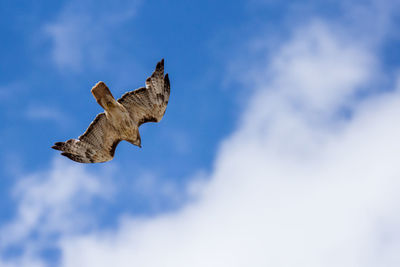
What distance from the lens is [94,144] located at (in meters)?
16.3

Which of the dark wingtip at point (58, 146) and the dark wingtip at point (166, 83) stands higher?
the dark wingtip at point (58, 146)

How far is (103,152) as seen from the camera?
53.8 ft

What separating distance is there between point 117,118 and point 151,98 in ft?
4.22

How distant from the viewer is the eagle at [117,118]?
15.5 metres

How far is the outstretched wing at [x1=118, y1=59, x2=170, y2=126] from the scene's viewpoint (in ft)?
50.8

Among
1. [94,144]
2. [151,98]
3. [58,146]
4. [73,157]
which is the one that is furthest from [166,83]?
[58,146]

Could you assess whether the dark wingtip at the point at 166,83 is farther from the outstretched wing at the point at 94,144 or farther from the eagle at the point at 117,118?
the outstretched wing at the point at 94,144

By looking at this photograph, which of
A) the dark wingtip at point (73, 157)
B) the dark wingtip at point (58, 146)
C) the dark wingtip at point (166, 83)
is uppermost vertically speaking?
the dark wingtip at point (58, 146)

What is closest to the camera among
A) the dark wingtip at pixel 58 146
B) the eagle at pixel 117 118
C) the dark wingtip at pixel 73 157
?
the eagle at pixel 117 118

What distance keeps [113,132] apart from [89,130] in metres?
0.79

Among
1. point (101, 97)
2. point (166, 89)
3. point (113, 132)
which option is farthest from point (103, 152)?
point (166, 89)

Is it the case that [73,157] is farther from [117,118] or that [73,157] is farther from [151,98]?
[151,98]

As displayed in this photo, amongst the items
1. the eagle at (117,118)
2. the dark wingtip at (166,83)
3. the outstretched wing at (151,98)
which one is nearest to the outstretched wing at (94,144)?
the eagle at (117,118)

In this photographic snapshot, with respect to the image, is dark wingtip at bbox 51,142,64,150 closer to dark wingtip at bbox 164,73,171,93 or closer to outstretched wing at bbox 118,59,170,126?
outstretched wing at bbox 118,59,170,126
